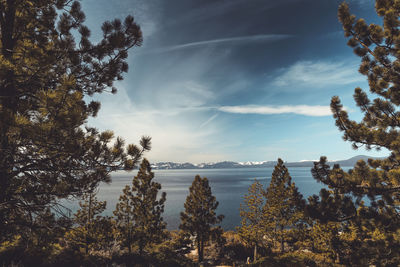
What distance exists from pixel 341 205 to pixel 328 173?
36.1 inches

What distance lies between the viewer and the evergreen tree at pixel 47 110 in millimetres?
3137

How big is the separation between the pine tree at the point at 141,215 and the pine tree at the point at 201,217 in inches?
171

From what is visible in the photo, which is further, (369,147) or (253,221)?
(253,221)

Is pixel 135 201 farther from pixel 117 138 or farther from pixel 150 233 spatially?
pixel 117 138

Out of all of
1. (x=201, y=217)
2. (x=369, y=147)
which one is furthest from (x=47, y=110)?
(x=201, y=217)

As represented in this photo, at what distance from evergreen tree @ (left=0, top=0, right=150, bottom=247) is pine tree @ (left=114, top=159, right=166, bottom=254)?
13.2m

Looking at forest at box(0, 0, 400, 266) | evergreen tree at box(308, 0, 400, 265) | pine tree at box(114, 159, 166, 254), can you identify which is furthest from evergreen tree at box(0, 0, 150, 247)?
pine tree at box(114, 159, 166, 254)

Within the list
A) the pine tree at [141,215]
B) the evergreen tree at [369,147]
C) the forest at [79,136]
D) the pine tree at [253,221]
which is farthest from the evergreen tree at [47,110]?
the pine tree at [253,221]

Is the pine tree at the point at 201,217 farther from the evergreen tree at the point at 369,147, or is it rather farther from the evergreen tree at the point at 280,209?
the evergreen tree at the point at 369,147

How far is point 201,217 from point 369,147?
1806 centimetres

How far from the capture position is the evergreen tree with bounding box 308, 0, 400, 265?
16.8 feet

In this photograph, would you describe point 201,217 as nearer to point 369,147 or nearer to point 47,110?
point 369,147

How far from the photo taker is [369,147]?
19.6 feet

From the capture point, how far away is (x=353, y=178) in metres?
5.20
